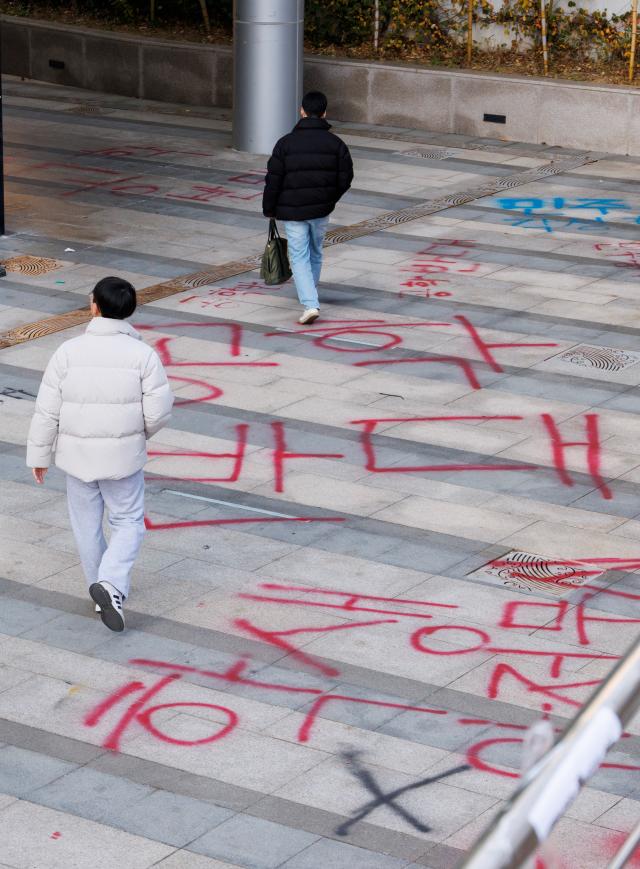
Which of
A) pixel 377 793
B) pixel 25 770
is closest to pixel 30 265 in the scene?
pixel 25 770

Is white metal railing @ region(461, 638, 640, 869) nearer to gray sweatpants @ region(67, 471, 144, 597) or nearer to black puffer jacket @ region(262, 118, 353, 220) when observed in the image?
gray sweatpants @ region(67, 471, 144, 597)

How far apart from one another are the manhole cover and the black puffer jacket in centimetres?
254

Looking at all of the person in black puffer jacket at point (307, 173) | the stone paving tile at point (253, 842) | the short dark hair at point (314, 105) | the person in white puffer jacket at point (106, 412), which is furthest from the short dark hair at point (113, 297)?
the short dark hair at point (314, 105)

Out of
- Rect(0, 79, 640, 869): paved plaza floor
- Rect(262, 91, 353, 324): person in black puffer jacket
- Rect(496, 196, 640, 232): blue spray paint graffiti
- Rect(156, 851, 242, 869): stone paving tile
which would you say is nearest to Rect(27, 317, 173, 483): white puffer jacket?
Rect(0, 79, 640, 869): paved plaza floor

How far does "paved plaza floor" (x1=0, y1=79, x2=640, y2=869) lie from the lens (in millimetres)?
5062

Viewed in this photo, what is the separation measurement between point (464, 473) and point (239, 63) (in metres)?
9.76

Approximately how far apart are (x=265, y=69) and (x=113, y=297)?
11152mm

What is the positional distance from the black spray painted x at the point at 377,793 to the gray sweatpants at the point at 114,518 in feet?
4.61

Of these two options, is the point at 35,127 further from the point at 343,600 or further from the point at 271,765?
the point at 271,765

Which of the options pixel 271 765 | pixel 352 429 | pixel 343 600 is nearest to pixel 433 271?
pixel 352 429

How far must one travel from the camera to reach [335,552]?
720 cm

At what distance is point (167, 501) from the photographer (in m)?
7.80

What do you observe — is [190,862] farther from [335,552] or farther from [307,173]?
[307,173]

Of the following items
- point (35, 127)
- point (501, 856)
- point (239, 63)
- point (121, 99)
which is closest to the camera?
point (501, 856)
